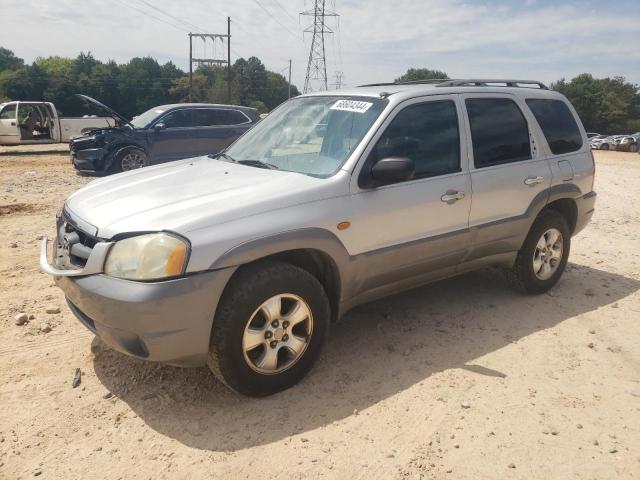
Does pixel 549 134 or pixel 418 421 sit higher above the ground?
pixel 549 134

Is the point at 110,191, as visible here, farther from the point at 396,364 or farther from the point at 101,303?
the point at 396,364

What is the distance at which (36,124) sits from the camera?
18188mm

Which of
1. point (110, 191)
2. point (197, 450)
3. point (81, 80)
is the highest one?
point (81, 80)

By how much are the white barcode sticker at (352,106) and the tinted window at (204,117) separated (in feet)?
29.0

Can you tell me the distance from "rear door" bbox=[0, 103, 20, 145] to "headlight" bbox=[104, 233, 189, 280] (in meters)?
17.4

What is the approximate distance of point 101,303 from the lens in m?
2.70

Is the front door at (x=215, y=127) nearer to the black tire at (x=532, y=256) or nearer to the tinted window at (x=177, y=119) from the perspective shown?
the tinted window at (x=177, y=119)

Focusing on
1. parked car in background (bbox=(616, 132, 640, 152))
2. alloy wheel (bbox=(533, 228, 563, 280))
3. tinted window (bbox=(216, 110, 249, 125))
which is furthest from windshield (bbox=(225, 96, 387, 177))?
parked car in background (bbox=(616, 132, 640, 152))

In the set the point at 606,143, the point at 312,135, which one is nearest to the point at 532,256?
the point at 312,135

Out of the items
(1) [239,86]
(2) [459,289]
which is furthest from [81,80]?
(2) [459,289]

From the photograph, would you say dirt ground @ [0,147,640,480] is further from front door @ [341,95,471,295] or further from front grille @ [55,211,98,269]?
front grille @ [55,211,98,269]

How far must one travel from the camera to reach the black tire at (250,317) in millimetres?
2807

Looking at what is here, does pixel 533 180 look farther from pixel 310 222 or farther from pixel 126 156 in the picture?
pixel 126 156

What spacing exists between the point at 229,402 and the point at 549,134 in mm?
3514
